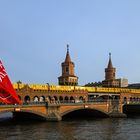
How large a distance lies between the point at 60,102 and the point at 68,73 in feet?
242

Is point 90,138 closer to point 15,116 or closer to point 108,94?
point 15,116

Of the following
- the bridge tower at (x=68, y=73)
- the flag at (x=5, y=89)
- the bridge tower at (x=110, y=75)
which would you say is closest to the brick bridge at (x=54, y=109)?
the flag at (x=5, y=89)

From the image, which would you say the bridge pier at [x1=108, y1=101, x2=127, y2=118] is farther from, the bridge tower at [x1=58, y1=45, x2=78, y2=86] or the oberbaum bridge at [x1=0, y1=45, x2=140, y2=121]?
the bridge tower at [x1=58, y1=45, x2=78, y2=86]

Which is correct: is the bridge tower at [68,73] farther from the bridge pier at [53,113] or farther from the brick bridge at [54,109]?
the bridge pier at [53,113]

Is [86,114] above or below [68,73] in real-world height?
below

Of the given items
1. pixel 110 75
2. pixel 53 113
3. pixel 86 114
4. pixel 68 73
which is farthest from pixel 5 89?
pixel 110 75

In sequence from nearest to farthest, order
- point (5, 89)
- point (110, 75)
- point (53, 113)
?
1. point (5, 89)
2. point (53, 113)
3. point (110, 75)

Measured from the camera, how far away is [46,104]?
240 ft

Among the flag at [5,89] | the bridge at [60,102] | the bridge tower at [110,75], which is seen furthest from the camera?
the bridge tower at [110,75]

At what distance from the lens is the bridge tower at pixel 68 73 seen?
153 metres

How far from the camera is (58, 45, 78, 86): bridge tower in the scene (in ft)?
502

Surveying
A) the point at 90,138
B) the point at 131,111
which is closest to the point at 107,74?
the point at 131,111

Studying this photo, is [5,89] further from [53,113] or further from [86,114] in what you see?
[86,114]

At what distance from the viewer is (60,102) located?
269 ft
